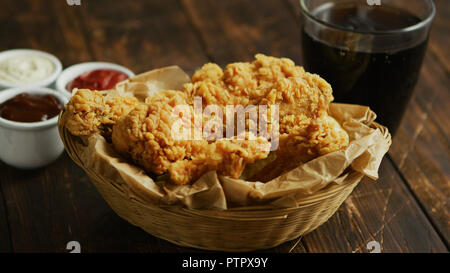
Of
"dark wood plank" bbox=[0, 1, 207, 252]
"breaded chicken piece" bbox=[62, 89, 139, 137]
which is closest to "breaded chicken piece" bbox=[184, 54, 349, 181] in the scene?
"breaded chicken piece" bbox=[62, 89, 139, 137]

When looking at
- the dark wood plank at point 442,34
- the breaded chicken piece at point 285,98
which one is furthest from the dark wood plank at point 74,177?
the dark wood plank at point 442,34

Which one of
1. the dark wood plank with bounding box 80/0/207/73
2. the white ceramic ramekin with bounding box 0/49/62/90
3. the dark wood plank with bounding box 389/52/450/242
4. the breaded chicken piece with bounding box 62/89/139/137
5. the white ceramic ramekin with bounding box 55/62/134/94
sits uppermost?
the breaded chicken piece with bounding box 62/89/139/137

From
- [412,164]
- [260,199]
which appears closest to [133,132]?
[260,199]

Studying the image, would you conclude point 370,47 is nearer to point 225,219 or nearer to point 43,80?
point 225,219

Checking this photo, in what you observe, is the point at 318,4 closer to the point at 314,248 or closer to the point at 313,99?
the point at 313,99

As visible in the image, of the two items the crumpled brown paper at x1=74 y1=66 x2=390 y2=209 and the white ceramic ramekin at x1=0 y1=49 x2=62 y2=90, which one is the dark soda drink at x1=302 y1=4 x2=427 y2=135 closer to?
the crumpled brown paper at x1=74 y1=66 x2=390 y2=209

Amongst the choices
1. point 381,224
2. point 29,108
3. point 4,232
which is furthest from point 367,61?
point 4,232
